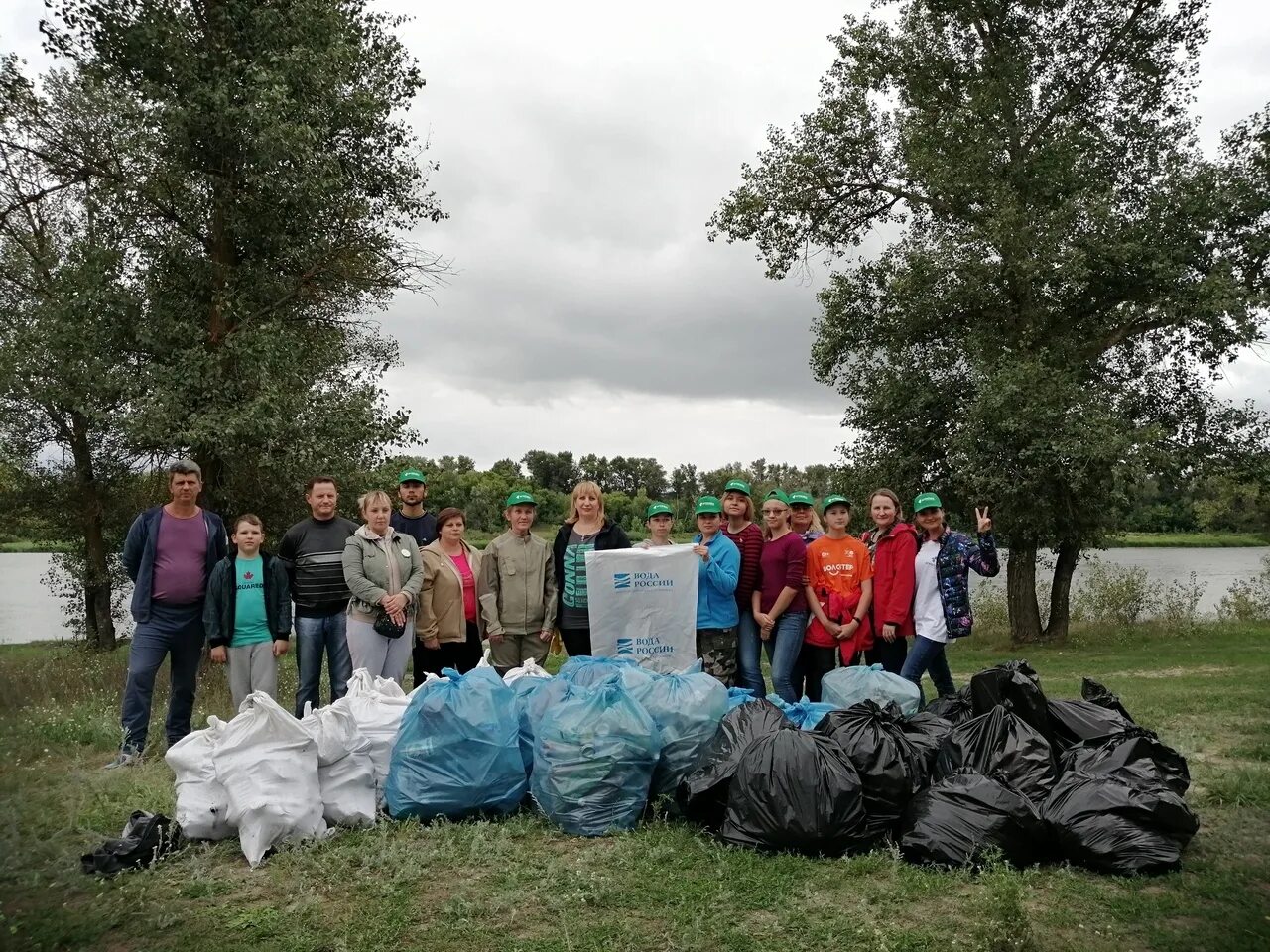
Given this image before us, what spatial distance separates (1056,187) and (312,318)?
427 inches

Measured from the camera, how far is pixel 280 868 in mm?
4102

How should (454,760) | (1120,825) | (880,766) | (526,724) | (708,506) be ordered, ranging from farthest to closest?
(708,506) < (526,724) < (454,760) < (880,766) < (1120,825)

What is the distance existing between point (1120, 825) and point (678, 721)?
194 cm

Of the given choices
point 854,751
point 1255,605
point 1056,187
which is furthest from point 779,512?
point 1255,605

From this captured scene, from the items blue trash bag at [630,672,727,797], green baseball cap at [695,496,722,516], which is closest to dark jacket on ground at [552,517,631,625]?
green baseball cap at [695,496,722,516]

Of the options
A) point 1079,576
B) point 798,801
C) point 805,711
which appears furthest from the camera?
point 1079,576

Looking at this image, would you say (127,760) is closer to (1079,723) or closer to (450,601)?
(450,601)

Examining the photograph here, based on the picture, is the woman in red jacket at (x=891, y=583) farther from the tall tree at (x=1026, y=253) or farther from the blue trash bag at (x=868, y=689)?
the tall tree at (x=1026, y=253)

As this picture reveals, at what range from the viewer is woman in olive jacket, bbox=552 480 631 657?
6.20 metres

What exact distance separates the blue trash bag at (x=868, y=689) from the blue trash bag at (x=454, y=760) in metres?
1.89

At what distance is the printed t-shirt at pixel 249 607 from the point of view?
19.5 ft

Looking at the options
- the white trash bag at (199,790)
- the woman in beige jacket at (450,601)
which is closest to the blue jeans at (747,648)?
the woman in beige jacket at (450,601)

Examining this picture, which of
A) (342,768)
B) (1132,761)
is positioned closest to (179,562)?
(342,768)

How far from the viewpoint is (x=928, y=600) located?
6.12 metres
